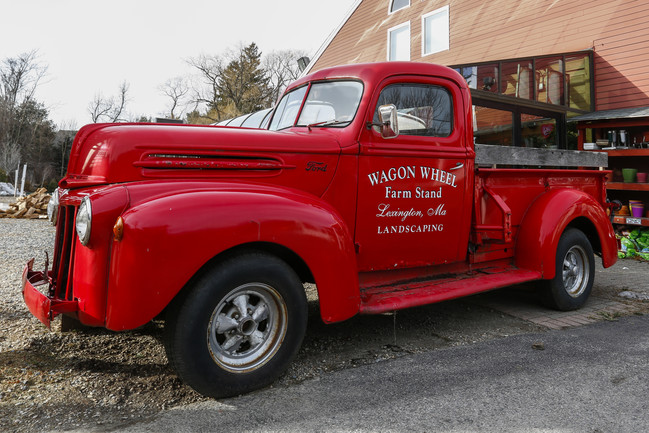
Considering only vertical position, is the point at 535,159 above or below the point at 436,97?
below

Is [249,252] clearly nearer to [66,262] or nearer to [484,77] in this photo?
[66,262]

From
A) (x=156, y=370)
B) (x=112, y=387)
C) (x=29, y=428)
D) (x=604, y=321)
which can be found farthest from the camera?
(x=604, y=321)

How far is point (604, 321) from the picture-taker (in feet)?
14.4

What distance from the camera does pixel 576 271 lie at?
4.91 metres

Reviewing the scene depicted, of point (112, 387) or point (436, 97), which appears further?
point (436, 97)

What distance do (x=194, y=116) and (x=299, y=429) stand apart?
43846mm

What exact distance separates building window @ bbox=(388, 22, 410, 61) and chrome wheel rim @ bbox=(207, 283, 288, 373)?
44.0 ft

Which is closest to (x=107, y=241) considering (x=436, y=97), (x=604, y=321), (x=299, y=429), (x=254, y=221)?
(x=254, y=221)

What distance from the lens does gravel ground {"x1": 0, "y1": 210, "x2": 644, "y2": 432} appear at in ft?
8.49

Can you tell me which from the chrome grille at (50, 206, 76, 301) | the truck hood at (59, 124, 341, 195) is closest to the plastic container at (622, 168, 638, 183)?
the truck hood at (59, 124, 341, 195)

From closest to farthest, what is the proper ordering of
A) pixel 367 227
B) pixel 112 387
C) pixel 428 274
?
pixel 112 387, pixel 367 227, pixel 428 274

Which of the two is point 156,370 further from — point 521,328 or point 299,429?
point 521,328

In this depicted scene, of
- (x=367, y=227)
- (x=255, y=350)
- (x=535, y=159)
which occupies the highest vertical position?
(x=535, y=159)

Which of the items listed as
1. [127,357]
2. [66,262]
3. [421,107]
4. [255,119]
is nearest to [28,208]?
[255,119]
